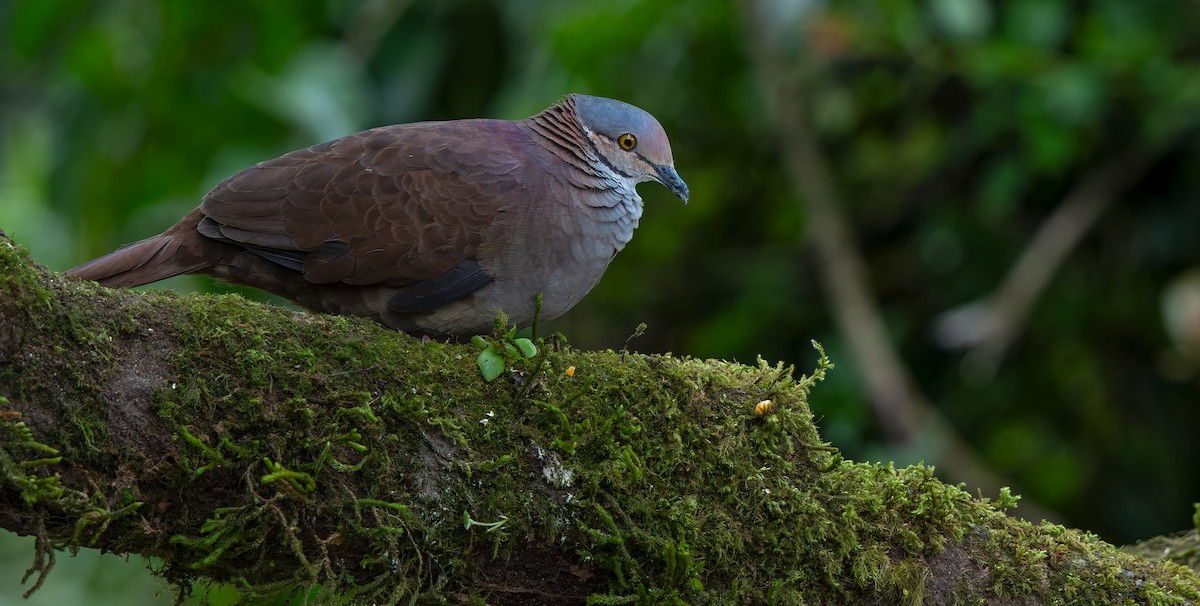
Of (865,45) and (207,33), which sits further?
(865,45)

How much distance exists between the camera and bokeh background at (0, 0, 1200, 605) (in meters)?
5.30

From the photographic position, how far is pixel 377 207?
3.75 metres

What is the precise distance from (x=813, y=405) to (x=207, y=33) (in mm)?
3497

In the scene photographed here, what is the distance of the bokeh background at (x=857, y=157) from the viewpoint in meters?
5.30

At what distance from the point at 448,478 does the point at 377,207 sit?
141cm

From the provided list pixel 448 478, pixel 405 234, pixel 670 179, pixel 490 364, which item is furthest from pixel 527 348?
pixel 670 179

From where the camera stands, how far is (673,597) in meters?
2.62

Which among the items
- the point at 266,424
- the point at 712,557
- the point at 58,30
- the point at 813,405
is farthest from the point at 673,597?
the point at 58,30

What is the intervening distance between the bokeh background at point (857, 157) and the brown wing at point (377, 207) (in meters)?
1.18

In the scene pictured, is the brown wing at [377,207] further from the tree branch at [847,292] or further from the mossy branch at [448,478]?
the tree branch at [847,292]

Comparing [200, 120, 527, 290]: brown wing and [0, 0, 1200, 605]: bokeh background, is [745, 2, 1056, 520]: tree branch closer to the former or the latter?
[0, 0, 1200, 605]: bokeh background

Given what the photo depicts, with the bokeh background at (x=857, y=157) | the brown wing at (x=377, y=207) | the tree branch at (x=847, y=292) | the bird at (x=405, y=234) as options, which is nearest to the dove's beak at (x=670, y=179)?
the bird at (x=405, y=234)

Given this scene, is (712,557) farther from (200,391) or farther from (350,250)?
(350,250)

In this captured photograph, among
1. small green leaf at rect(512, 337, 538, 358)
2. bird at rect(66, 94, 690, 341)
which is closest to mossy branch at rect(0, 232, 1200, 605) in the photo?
small green leaf at rect(512, 337, 538, 358)
